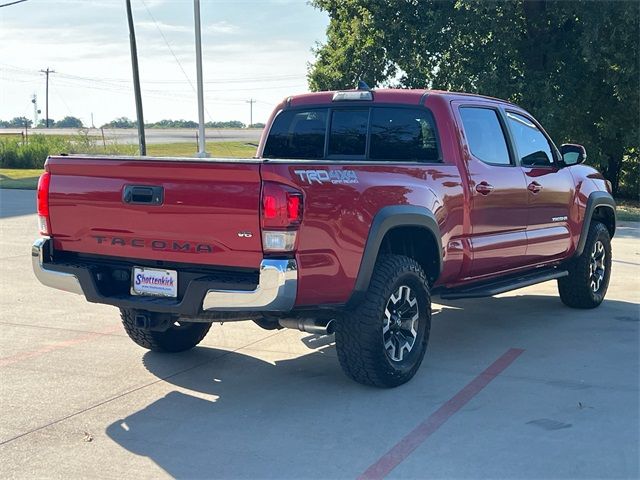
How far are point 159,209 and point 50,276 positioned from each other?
0.98 m

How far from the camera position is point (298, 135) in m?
6.95

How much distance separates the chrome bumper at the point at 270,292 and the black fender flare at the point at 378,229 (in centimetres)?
58

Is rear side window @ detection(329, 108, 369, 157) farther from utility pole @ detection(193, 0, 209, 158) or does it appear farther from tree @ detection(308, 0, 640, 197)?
utility pole @ detection(193, 0, 209, 158)

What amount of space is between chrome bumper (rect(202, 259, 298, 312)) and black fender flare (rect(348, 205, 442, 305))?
0.58 metres

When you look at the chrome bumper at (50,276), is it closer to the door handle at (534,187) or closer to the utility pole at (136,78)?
the door handle at (534,187)

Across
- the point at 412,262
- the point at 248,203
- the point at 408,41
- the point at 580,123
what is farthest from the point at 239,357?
the point at 580,123

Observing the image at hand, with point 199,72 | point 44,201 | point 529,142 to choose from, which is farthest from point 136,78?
point 44,201

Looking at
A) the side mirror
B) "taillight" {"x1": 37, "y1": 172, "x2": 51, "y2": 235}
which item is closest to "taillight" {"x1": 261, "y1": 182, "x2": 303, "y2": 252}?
"taillight" {"x1": 37, "y1": 172, "x2": 51, "y2": 235}

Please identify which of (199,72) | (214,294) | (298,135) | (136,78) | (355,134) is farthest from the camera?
(136,78)

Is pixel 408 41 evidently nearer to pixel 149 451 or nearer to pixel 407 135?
pixel 407 135

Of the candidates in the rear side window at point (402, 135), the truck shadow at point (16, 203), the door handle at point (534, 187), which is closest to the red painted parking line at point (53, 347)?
the rear side window at point (402, 135)

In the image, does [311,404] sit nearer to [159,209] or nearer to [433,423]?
[433,423]

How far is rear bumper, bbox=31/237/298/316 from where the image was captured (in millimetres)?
4688

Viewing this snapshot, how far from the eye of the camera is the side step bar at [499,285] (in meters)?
6.40
